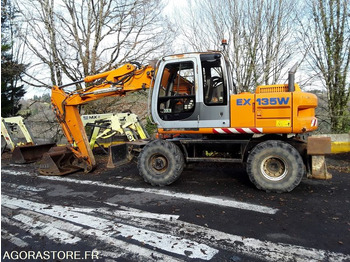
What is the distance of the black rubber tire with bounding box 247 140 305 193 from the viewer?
451 cm

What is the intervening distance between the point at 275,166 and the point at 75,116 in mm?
5237

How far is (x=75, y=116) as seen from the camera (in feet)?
22.3

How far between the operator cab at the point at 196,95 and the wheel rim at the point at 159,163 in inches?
27.2

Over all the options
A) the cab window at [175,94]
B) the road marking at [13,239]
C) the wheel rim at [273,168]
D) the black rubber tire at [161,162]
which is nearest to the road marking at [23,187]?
the road marking at [13,239]

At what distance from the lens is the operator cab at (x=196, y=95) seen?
4.92 metres

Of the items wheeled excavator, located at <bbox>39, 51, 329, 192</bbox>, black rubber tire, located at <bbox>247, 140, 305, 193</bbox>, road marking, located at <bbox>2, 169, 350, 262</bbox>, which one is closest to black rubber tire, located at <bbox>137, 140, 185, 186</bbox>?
Result: wheeled excavator, located at <bbox>39, 51, 329, 192</bbox>

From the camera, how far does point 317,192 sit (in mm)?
4637

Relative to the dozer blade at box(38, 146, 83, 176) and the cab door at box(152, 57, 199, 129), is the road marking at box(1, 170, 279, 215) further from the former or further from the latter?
the cab door at box(152, 57, 199, 129)

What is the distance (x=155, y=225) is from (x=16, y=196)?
333cm

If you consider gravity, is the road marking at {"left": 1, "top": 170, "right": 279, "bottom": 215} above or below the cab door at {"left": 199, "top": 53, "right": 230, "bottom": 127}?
below

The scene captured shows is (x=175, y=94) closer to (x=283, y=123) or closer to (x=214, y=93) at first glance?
(x=214, y=93)

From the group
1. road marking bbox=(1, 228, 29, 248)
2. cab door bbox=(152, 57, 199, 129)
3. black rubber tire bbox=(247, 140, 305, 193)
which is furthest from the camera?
cab door bbox=(152, 57, 199, 129)

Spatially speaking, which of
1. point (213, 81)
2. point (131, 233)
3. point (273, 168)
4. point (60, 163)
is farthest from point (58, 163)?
point (273, 168)

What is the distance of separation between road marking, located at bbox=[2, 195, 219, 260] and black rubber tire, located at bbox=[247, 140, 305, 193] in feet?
7.44
